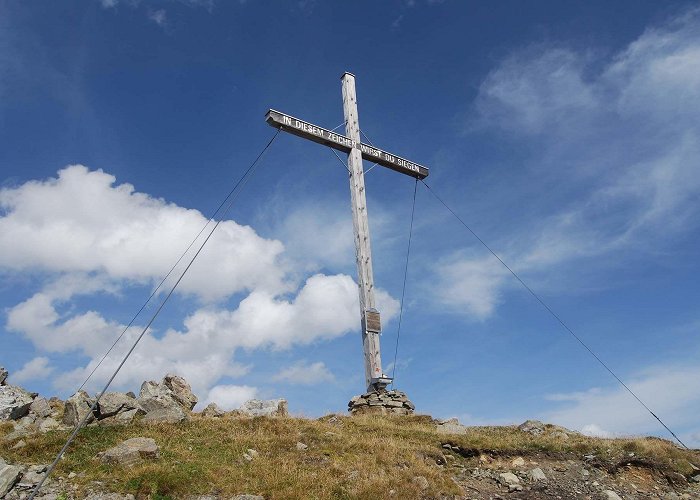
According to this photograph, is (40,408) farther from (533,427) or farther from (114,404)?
(533,427)

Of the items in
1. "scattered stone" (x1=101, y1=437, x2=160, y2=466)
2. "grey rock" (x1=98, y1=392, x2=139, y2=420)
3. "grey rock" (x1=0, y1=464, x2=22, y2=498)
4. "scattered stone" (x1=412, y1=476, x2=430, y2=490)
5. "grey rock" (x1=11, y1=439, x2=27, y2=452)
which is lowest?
"grey rock" (x1=0, y1=464, x2=22, y2=498)

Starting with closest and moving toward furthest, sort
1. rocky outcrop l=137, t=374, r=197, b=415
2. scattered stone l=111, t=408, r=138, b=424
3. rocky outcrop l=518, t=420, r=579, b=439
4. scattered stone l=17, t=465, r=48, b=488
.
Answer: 1. scattered stone l=17, t=465, r=48, b=488
2. scattered stone l=111, t=408, r=138, b=424
3. rocky outcrop l=518, t=420, r=579, b=439
4. rocky outcrop l=137, t=374, r=197, b=415

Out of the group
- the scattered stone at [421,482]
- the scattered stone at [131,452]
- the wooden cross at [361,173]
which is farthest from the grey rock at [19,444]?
the wooden cross at [361,173]

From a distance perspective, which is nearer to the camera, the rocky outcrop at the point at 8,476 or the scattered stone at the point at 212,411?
the rocky outcrop at the point at 8,476

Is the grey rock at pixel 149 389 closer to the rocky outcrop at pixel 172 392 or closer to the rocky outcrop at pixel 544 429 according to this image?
the rocky outcrop at pixel 172 392

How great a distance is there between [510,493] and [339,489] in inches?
162

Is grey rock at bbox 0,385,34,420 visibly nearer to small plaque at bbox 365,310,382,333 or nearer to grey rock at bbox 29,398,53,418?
grey rock at bbox 29,398,53,418

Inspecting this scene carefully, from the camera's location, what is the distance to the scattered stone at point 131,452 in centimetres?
1092

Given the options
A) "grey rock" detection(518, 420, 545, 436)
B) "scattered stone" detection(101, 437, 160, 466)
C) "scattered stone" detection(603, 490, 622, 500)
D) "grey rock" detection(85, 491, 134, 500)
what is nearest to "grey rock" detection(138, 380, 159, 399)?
"scattered stone" detection(101, 437, 160, 466)

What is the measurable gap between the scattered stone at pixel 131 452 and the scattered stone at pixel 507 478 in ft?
25.9

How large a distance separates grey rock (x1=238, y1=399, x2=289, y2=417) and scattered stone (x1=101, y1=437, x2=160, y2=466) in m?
5.49

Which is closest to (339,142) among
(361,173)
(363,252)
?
(361,173)

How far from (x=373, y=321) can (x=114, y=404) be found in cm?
871

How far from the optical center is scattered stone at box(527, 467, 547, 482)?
502 inches
